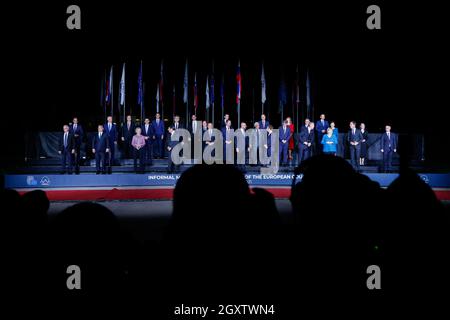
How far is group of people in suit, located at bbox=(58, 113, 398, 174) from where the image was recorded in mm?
14570

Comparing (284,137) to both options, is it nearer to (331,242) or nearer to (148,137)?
(148,137)

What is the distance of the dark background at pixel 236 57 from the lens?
13414mm

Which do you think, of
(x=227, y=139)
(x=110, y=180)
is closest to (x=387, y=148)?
(x=227, y=139)

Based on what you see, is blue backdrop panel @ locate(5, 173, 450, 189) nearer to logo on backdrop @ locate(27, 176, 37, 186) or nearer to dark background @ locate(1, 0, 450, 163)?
logo on backdrop @ locate(27, 176, 37, 186)

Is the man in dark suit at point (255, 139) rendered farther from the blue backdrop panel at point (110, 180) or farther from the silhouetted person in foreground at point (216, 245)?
the silhouetted person in foreground at point (216, 245)

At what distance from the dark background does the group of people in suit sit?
241cm

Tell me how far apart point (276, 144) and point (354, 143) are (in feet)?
9.87

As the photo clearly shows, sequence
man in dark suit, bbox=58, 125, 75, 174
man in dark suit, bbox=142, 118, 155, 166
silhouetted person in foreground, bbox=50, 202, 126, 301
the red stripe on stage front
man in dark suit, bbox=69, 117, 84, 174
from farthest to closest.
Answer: man in dark suit, bbox=142, 118, 155, 166, man in dark suit, bbox=69, 117, 84, 174, man in dark suit, bbox=58, 125, 75, 174, the red stripe on stage front, silhouetted person in foreground, bbox=50, 202, 126, 301

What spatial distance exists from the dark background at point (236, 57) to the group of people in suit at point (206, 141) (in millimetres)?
2409

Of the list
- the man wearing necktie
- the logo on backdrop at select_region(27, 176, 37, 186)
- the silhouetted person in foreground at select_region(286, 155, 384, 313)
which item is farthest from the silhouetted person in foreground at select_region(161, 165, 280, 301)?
the man wearing necktie

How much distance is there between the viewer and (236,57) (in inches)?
782

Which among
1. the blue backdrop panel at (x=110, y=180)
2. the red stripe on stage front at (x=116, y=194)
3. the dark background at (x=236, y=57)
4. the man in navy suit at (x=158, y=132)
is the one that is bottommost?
the red stripe on stage front at (x=116, y=194)

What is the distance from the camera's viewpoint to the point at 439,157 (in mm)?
16484

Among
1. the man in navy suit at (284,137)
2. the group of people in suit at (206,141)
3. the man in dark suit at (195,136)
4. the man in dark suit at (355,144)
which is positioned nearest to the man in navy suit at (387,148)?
the group of people in suit at (206,141)
